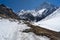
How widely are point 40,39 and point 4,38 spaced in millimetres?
7069

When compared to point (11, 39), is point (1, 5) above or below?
above

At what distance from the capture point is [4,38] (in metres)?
33.1

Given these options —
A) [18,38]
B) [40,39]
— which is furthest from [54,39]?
[18,38]

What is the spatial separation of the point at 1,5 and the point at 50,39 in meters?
137

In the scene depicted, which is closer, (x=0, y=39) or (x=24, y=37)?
(x=0, y=39)

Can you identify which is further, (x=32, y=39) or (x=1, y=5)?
(x=1, y=5)

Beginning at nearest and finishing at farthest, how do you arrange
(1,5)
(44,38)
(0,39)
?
(0,39)
(44,38)
(1,5)

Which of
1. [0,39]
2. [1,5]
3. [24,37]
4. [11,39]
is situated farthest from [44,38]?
[1,5]

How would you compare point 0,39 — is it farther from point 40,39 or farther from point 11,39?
point 40,39

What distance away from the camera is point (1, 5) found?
166 metres

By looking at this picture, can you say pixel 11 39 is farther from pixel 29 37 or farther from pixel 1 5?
pixel 1 5

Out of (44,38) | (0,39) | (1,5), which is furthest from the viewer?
(1,5)

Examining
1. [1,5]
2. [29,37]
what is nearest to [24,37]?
[29,37]

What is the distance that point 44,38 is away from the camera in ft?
112
